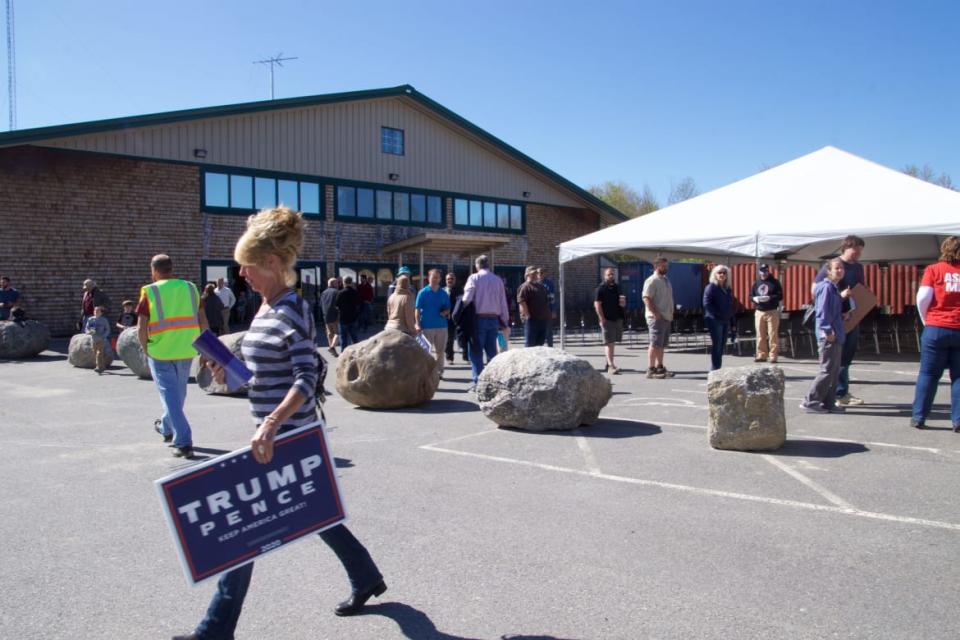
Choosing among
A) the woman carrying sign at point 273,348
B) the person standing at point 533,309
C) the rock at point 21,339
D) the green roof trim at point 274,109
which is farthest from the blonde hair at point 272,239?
the green roof trim at point 274,109

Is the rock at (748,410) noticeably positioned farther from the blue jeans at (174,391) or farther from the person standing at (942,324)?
the blue jeans at (174,391)

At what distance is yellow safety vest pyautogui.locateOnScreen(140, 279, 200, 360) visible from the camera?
648 centimetres

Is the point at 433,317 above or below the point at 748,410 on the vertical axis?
above

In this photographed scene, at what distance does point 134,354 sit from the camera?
1247 centimetres

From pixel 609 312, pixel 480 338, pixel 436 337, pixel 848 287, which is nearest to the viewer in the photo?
pixel 848 287

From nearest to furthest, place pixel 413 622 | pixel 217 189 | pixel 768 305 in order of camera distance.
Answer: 1. pixel 413 622
2. pixel 768 305
3. pixel 217 189

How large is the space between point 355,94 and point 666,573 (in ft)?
74.3

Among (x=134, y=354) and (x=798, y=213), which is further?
(x=134, y=354)

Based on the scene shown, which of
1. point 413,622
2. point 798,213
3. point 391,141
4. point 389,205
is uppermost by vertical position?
point 391,141

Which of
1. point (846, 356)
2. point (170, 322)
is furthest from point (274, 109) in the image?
point (846, 356)

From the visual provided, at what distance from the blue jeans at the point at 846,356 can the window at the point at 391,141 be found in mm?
19438

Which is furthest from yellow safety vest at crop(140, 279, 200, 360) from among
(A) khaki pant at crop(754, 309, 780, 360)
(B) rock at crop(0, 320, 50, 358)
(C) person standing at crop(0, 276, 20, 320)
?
(C) person standing at crop(0, 276, 20, 320)

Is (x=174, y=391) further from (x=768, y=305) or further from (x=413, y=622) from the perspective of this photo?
(x=768, y=305)

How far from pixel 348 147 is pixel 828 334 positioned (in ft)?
63.2
